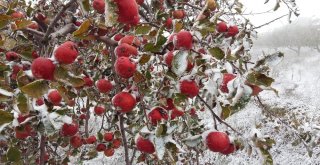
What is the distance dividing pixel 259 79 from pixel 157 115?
1.36ft

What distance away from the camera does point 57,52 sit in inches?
37.1

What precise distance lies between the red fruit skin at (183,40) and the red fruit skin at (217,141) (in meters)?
0.30

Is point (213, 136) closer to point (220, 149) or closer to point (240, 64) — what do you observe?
point (220, 149)

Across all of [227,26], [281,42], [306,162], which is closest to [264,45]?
[281,42]

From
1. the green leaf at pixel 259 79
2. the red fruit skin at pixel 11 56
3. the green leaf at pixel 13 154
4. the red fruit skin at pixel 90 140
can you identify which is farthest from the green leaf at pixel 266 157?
the red fruit skin at pixel 90 140

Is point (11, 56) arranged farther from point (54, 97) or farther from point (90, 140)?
point (90, 140)

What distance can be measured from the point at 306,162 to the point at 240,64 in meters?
8.45

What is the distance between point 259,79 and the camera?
960 millimetres

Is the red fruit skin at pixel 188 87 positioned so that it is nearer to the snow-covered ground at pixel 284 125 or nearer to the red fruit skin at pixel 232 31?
the snow-covered ground at pixel 284 125

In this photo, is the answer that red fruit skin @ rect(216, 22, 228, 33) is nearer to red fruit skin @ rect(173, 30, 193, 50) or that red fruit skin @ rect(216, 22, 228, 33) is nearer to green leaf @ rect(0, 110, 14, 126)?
red fruit skin @ rect(173, 30, 193, 50)

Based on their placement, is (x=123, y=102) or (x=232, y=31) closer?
(x=123, y=102)

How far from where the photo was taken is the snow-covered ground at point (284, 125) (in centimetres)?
203

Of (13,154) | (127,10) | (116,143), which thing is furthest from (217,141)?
(116,143)

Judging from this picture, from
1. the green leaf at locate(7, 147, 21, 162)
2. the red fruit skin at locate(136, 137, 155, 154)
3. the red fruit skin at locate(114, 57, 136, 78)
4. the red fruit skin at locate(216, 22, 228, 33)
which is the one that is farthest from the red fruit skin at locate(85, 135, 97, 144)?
the red fruit skin at locate(114, 57, 136, 78)
